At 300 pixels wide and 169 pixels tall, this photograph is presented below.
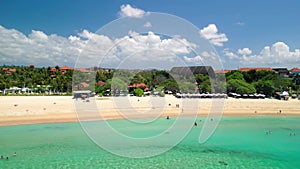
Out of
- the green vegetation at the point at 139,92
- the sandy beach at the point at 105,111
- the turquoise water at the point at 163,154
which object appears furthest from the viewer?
the green vegetation at the point at 139,92

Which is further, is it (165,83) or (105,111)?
(165,83)

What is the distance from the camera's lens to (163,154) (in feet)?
42.1

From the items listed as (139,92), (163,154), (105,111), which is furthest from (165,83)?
(163,154)

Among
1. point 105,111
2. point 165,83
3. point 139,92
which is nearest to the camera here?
point 105,111

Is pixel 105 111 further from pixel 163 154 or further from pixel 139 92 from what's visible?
pixel 139 92

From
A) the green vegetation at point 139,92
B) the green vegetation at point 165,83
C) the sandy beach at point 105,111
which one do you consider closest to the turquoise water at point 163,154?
the sandy beach at point 105,111

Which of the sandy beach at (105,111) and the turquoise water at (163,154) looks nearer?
the turquoise water at (163,154)

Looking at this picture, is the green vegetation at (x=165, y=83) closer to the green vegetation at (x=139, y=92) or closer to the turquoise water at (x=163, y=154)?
the green vegetation at (x=139, y=92)

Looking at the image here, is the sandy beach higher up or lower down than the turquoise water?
higher up

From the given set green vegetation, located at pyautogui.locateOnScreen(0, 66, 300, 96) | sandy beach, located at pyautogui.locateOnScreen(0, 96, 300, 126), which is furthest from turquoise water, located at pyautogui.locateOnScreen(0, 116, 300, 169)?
green vegetation, located at pyautogui.locateOnScreen(0, 66, 300, 96)

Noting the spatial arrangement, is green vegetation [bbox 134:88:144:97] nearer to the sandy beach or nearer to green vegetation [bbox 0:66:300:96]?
green vegetation [bbox 0:66:300:96]

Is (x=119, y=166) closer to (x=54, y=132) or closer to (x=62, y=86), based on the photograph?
(x=54, y=132)

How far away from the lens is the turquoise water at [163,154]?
11.4 metres

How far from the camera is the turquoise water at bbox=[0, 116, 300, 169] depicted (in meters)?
11.4
